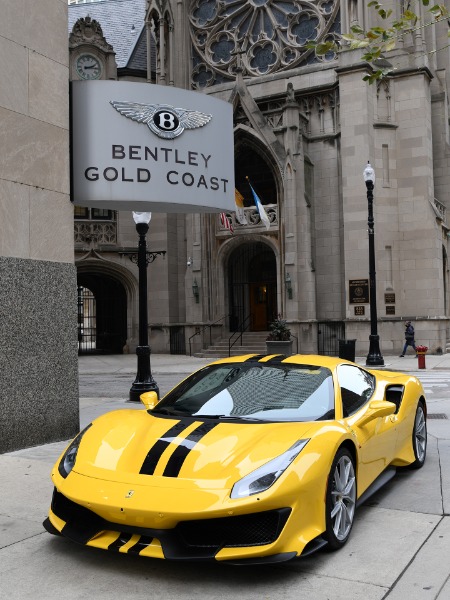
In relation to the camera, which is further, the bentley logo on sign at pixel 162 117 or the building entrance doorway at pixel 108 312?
the building entrance doorway at pixel 108 312

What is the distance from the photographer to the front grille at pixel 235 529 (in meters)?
3.94

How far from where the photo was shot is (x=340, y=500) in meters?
4.59

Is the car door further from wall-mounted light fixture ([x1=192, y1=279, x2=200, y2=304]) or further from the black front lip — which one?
wall-mounted light fixture ([x1=192, y1=279, x2=200, y2=304])

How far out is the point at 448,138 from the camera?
30422mm

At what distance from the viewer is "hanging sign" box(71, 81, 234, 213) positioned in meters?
9.13

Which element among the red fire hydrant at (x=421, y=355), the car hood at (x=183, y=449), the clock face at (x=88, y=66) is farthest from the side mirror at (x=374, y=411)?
the clock face at (x=88, y=66)

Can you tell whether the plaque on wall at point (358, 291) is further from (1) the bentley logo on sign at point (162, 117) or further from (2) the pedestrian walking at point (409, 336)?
(1) the bentley logo on sign at point (162, 117)

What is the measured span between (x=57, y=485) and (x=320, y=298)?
967 inches

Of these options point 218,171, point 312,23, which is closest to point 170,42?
point 312,23

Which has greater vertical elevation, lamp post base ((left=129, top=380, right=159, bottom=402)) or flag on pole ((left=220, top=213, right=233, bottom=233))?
flag on pole ((left=220, top=213, right=233, bottom=233))

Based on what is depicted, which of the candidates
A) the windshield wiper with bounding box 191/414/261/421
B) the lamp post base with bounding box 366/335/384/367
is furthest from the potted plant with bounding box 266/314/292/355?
the windshield wiper with bounding box 191/414/261/421

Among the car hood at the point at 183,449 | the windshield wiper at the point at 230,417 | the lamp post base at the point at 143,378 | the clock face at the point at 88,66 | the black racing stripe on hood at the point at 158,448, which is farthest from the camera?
the clock face at the point at 88,66

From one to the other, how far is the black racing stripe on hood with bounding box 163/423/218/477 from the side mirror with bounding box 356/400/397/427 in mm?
1258

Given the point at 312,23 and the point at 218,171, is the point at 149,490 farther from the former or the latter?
the point at 312,23
